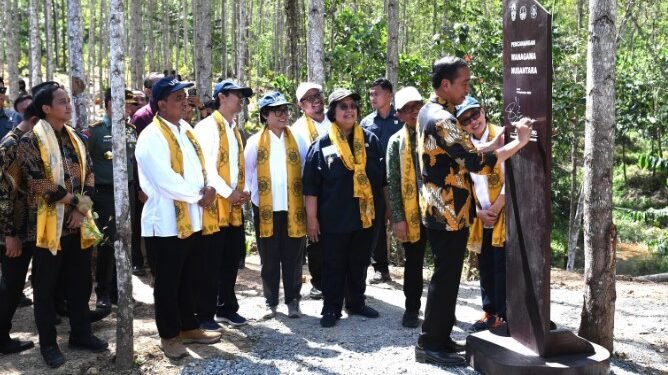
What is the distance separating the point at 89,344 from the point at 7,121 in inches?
144

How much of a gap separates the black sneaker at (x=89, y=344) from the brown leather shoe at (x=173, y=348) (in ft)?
1.62

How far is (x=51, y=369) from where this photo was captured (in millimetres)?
4945

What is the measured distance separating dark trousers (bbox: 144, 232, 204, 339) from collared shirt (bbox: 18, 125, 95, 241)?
67 centimetres

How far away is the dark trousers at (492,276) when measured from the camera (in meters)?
5.39

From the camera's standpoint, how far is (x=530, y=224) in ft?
14.5

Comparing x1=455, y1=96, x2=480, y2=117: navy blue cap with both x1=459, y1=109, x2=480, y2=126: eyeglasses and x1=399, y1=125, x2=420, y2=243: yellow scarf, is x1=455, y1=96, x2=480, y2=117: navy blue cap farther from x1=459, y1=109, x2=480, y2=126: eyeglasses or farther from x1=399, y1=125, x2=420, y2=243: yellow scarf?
x1=399, y1=125, x2=420, y2=243: yellow scarf

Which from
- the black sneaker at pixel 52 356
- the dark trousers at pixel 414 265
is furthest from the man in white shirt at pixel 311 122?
the black sneaker at pixel 52 356

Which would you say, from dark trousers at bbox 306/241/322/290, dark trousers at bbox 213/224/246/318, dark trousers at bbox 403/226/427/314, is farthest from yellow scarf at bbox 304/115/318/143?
dark trousers at bbox 403/226/427/314

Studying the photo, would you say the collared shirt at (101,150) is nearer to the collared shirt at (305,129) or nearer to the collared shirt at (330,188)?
the collared shirt at (305,129)

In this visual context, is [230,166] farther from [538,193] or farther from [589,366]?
[589,366]

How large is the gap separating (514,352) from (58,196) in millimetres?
3240

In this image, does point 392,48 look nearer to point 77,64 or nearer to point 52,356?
point 77,64

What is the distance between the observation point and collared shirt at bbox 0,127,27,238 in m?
4.94

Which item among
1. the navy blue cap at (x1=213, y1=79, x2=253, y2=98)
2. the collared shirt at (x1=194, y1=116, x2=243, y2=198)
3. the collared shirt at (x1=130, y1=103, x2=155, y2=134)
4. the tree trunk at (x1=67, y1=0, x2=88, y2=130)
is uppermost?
the tree trunk at (x1=67, y1=0, x2=88, y2=130)
